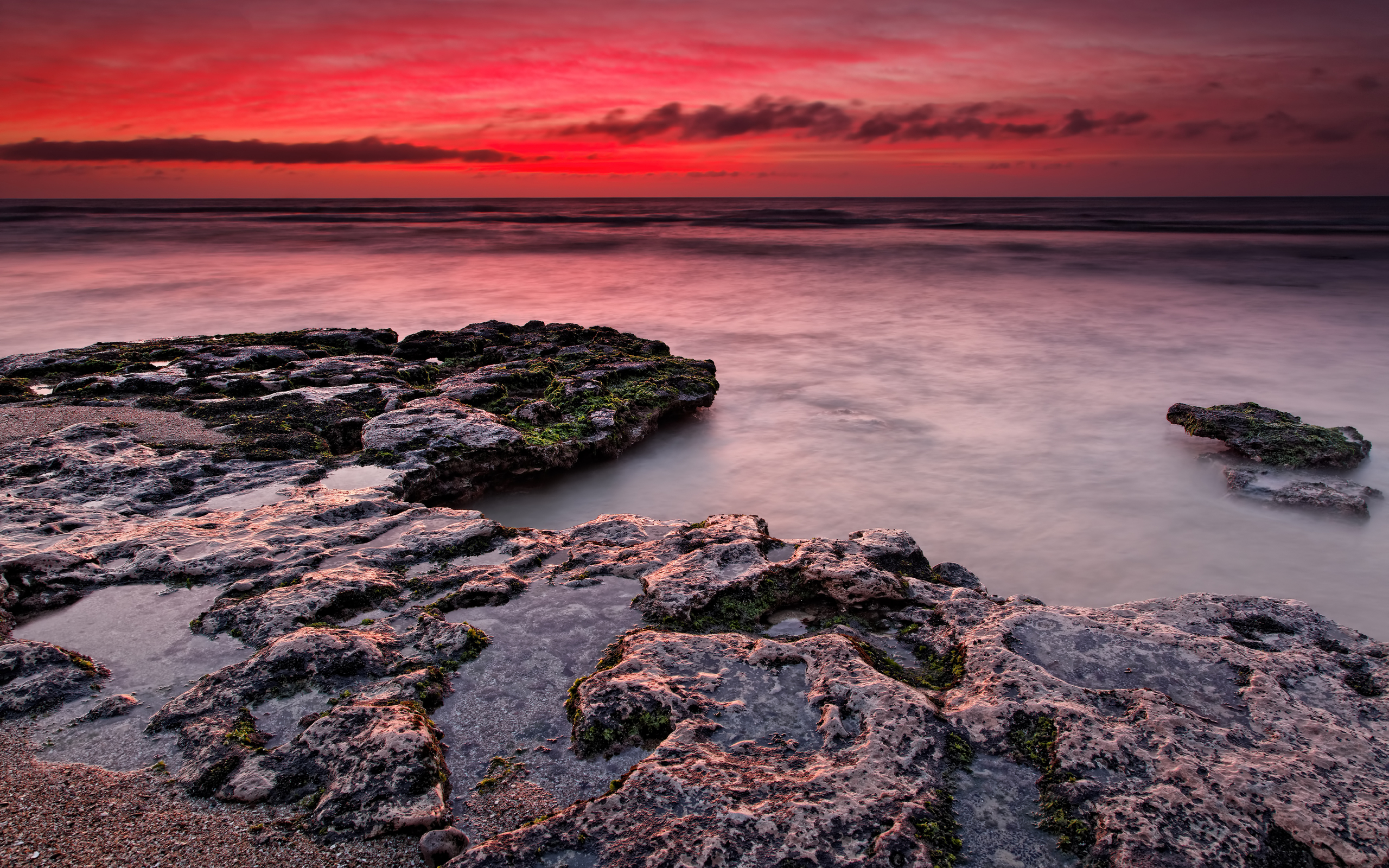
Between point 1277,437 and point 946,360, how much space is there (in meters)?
4.78

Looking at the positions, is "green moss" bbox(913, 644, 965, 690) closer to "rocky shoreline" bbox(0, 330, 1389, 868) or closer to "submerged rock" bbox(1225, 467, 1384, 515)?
"rocky shoreline" bbox(0, 330, 1389, 868)

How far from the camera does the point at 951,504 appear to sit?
5.95m

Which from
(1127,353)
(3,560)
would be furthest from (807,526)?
(1127,353)

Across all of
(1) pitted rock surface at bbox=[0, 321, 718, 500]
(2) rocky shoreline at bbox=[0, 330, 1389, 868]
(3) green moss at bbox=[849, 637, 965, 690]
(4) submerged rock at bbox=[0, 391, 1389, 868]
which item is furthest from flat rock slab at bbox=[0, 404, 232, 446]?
(3) green moss at bbox=[849, 637, 965, 690]

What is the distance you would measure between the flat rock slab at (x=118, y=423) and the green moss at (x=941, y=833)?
17.6ft

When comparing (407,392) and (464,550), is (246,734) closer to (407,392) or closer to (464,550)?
(464,550)

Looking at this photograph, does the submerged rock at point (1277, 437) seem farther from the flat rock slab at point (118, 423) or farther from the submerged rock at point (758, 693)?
the flat rock slab at point (118, 423)

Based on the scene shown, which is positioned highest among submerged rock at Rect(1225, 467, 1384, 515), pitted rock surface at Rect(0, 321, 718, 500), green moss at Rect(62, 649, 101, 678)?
pitted rock surface at Rect(0, 321, 718, 500)

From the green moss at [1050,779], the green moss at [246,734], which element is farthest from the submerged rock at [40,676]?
the green moss at [1050,779]

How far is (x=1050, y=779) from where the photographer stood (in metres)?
2.27

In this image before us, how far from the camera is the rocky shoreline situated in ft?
6.84

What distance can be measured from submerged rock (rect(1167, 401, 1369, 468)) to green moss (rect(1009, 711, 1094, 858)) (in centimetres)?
516

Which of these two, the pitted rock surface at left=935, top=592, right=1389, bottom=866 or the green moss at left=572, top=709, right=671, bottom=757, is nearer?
the pitted rock surface at left=935, top=592, right=1389, bottom=866

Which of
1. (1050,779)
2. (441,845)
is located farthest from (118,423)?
(1050,779)
